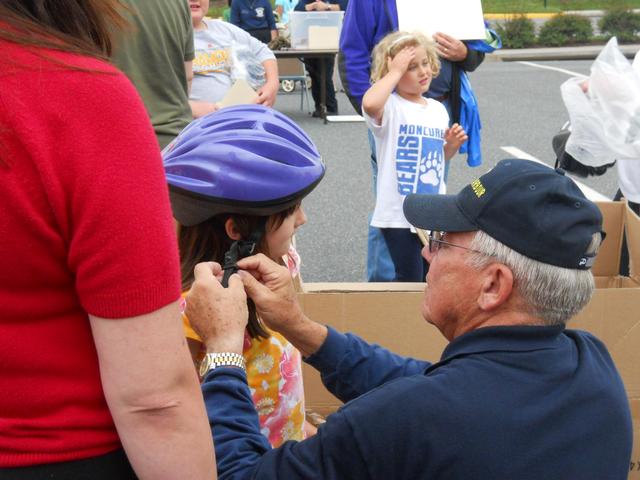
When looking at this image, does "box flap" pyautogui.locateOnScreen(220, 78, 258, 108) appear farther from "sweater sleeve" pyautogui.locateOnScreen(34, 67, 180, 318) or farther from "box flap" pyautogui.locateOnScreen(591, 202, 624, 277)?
"sweater sleeve" pyautogui.locateOnScreen(34, 67, 180, 318)

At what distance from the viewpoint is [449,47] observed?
12.7 ft

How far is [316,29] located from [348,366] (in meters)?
8.70

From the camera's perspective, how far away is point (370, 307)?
2451 millimetres

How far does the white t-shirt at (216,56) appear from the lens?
412 centimetres

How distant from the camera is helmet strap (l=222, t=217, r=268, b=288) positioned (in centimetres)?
158

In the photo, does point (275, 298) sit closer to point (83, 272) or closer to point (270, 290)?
point (270, 290)

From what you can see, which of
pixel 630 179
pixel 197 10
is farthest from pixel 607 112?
pixel 197 10

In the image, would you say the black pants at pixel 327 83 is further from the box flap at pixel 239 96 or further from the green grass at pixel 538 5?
the green grass at pixel 538 5

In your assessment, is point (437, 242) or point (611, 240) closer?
point (437, 242)

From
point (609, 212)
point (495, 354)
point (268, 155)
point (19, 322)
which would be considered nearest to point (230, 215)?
point (268, 155)

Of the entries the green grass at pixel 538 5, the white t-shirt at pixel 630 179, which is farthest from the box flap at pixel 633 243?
the green grass at pixel 538 5

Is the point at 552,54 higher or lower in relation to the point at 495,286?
lower

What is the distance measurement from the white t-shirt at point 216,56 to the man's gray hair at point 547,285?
9.59 feet

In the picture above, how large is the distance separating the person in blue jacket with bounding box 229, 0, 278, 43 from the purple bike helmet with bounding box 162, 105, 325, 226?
9.98 metres
